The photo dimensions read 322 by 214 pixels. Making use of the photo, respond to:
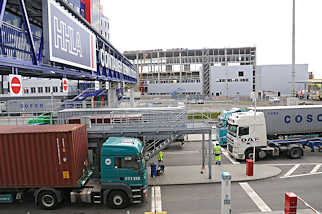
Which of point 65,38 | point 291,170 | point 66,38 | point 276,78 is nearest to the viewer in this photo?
point 65,38

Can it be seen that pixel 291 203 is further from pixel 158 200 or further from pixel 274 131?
pixel 274 131

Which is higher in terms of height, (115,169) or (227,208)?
(115,169)

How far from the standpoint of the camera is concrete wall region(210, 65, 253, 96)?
74438 mm

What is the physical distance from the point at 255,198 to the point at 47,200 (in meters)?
9.69

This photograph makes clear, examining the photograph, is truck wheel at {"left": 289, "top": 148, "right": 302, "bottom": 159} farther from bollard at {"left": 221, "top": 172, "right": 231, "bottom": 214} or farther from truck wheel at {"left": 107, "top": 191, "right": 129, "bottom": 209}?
truck wheel at {"left": 107, "top": 191, "right": 129, "bottom": 209}

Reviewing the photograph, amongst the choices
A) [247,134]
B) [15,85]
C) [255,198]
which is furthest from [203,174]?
[15,85]

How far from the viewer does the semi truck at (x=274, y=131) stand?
671 inches

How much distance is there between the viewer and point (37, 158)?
33.6ft

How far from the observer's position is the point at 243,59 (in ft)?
288

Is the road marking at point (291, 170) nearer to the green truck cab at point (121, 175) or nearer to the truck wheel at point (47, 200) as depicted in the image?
the green truck cab at point (121, 175)

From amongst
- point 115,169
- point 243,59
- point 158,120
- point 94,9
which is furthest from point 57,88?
point 243,59

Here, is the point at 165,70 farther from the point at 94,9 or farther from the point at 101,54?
the point at 101,54

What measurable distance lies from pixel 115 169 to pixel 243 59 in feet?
283

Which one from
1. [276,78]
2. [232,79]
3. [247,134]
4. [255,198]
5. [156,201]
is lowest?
[156,201]
